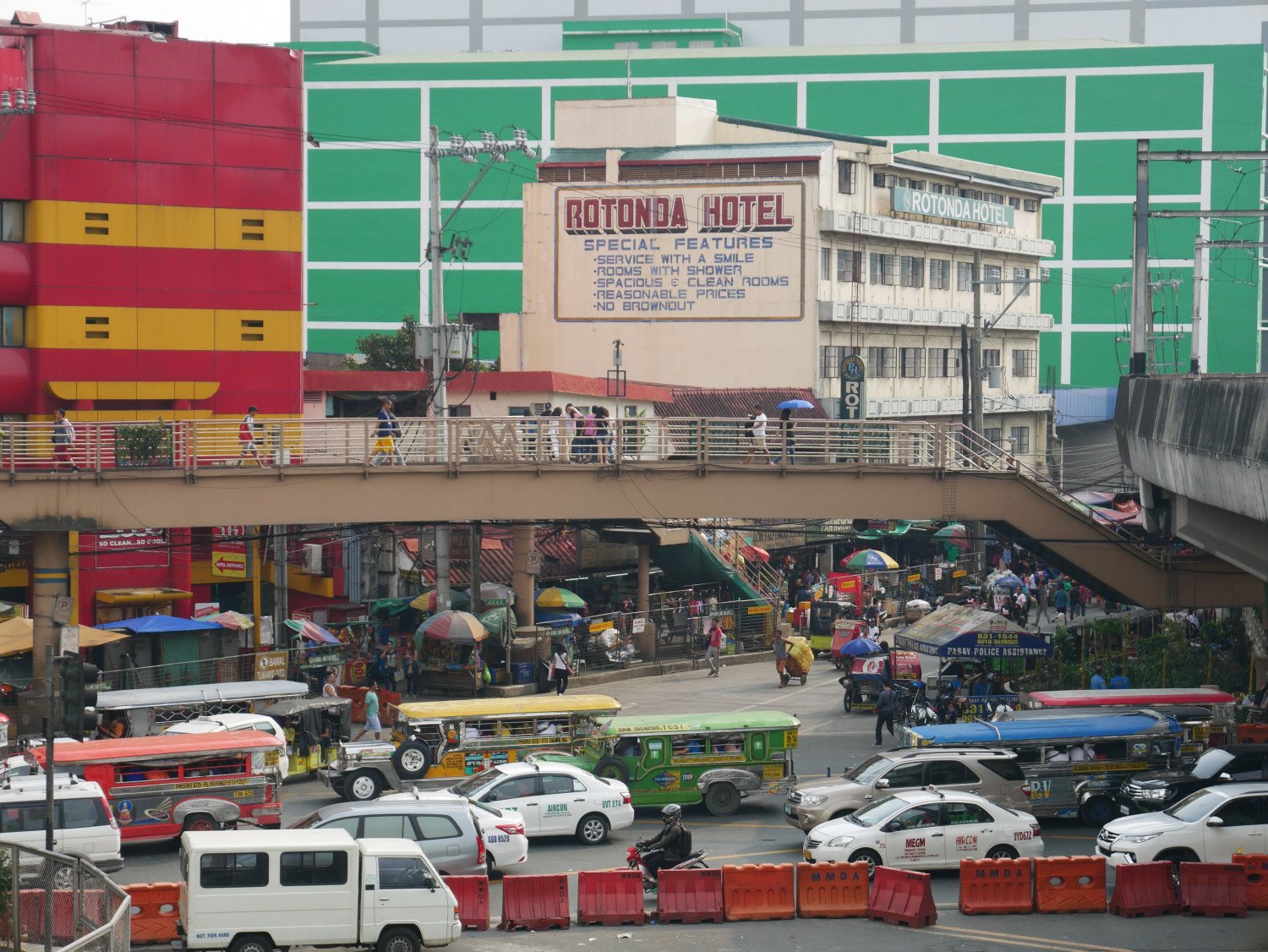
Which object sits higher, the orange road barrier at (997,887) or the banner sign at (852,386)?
the banner sign at (852,386)

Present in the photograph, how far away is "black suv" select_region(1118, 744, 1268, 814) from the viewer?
25.0 metres

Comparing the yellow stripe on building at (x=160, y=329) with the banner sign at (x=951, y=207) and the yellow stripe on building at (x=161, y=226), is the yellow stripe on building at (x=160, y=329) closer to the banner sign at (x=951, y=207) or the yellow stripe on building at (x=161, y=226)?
the yellow stripe on building at (x=161, y=226)

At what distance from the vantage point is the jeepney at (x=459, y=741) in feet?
90.0

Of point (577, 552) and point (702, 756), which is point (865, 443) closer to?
point (702, 756)

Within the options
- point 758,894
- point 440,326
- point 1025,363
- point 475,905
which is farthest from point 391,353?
point 758,894

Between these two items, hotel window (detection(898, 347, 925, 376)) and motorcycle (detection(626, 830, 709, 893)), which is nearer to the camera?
motorcycle (detection(626, 830, 709, 893))

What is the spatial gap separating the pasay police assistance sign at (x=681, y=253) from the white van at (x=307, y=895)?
4731 centimetres

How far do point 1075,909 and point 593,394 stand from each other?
31.2 meters

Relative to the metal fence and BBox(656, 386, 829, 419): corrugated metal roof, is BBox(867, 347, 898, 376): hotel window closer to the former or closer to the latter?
BBox(656, 386, 829, 419): corrugated metal roof

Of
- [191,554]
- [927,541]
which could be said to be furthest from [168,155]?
[927,541]

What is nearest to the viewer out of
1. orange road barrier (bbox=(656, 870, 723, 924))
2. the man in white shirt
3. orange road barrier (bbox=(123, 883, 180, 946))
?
orange road barrier (bbox=(123, 883, 180, 946))

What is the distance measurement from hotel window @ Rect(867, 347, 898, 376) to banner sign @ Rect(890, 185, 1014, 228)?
571cm

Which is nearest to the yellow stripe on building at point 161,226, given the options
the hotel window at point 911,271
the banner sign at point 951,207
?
the banner sign at point 951,207

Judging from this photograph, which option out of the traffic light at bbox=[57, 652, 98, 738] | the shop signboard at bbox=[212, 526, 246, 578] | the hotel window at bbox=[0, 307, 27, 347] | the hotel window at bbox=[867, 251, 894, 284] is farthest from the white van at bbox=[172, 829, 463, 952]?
the hotel window at bbox=[867, 251, 894, 284]
